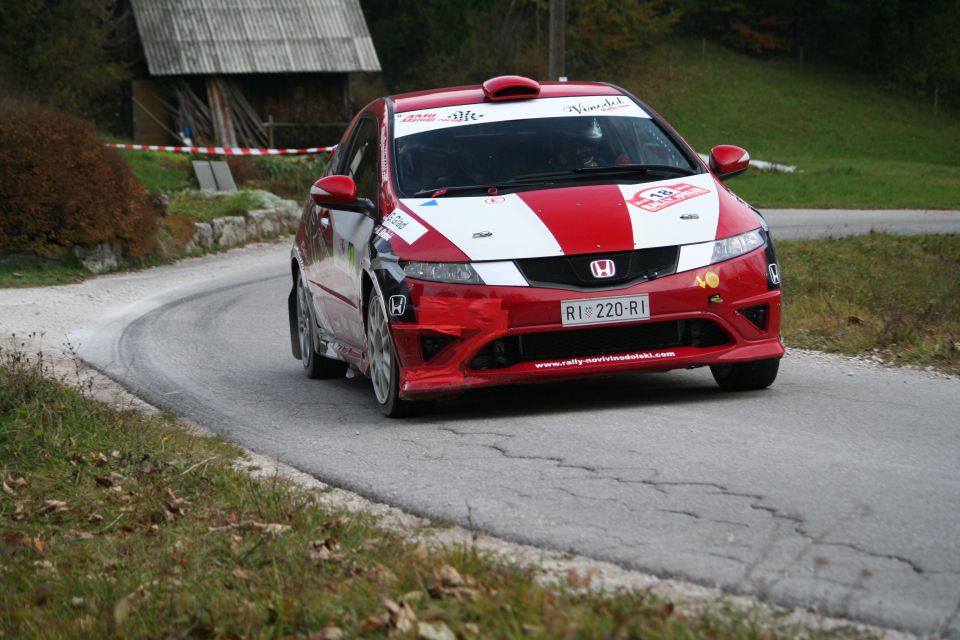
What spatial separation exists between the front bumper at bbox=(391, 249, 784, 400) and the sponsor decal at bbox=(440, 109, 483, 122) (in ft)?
5.63

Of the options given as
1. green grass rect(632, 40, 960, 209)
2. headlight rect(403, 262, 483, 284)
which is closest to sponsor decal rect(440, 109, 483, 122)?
headlight rect(403, 262, 483, 284)

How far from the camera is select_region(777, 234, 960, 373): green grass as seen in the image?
32.6 feet

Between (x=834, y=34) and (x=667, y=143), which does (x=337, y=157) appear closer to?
(x=667, y=143)

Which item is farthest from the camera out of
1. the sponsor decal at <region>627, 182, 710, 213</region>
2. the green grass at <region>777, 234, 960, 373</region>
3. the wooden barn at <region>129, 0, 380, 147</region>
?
the wooden barn at <region>129, 0, 380, 147</region>

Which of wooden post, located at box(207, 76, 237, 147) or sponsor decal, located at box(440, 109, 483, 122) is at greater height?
sponsor decal, located at box(440, 109, 483, 122)

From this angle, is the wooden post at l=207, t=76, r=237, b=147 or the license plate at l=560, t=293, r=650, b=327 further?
the wooden post at l=207, t=76, r=237, b=147

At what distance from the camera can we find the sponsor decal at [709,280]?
7.59 metres

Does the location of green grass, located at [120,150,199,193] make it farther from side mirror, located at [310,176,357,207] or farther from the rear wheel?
the rear wheel

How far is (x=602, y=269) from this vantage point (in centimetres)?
746

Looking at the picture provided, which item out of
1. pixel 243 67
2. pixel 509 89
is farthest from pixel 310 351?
pixel 243 67

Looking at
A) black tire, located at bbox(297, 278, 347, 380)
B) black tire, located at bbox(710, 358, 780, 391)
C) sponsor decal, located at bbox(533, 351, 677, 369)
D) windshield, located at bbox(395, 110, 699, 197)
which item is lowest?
black tire, located at bbox(297, 278, 347, 380)

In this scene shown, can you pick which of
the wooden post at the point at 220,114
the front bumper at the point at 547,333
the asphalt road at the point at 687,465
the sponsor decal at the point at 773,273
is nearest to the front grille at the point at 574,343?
the front bumper at the point at 547,333

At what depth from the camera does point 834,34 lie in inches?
2712

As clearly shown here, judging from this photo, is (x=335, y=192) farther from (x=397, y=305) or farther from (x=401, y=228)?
(x=397, y=305)
